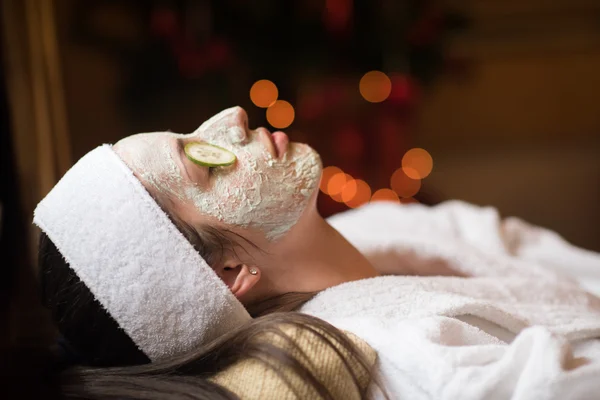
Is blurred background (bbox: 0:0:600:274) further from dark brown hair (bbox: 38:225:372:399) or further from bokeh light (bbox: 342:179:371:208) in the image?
dark brown hair (bbox: 38:225:372:399)

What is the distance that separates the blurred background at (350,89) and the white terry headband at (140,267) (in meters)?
1.05

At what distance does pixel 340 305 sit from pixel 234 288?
0.51 ft

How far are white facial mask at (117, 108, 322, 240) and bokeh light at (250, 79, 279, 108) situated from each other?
60.6 inches

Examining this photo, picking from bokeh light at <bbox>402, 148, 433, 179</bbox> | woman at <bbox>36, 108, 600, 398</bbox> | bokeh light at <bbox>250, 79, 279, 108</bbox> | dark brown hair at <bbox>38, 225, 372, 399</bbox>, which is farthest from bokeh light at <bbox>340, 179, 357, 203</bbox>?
dark brown hair at <bbox>38, 225, 372, 399</bbox>

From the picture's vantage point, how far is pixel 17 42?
1.92 metres

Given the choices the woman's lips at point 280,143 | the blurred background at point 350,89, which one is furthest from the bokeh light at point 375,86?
the woman's lips at point 280,143

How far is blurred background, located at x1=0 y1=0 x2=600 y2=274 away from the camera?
79.0 inches

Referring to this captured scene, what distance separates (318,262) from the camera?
1021 mm

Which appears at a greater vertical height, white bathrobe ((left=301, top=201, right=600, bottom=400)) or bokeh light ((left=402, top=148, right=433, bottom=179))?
white bathrobe ((left=301, top=201, right=600, bottom=400))

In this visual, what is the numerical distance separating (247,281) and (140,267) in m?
0.17

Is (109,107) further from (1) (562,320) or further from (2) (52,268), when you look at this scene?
(1) (562,320)

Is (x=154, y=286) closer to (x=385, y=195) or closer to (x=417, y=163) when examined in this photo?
(x=385, y=195)

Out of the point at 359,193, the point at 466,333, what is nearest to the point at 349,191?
the point at 359,193

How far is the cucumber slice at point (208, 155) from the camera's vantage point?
927 millimetres
